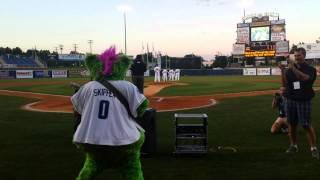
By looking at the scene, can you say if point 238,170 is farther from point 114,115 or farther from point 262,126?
point 262,126

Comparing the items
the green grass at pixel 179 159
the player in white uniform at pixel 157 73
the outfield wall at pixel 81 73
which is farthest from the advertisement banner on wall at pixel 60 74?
the green grass at pixel 179 159

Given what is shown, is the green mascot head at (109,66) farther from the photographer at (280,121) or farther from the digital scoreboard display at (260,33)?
the digital scoreboard display at (260,33)

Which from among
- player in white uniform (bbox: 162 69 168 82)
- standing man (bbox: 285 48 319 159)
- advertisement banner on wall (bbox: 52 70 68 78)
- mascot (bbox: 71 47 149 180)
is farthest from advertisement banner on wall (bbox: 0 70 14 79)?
mascot (bbox: 71 47 149 180)

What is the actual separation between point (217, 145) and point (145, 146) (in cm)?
203

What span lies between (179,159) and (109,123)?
4547 mm

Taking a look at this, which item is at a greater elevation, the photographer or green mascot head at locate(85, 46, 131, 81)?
green mascot head at locate(85, 46, 131, 81)

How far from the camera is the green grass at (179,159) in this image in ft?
27.1

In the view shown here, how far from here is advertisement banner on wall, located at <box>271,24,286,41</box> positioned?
269 feet

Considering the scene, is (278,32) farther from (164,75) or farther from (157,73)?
(157,73)

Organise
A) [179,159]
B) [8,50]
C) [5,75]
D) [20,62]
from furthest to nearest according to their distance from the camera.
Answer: [8,50], [20,62], [5,75], [179,159]

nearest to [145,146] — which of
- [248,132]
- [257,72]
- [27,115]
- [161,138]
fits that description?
[161,138]

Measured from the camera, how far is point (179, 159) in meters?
9.58

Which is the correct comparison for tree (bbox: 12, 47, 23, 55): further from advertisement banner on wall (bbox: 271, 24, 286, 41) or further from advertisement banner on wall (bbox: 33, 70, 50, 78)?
advertisement banner on wall (bbox: 271, 24, 286, 41)

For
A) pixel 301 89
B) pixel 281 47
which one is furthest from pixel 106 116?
pixel 281 47
